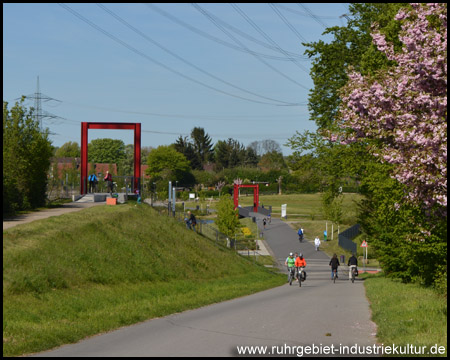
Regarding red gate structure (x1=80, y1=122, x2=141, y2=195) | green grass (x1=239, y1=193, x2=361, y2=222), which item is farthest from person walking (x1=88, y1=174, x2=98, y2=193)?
green grass (x1=239, y1=193, x2=361, y2=222)

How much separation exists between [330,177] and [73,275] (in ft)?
72.2

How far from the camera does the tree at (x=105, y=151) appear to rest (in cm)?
18325

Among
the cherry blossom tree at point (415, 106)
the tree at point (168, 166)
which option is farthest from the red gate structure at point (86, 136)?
the tree at point (168, 166)

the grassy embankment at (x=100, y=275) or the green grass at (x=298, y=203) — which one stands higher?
the grassy embankment at (x=100, y=275)

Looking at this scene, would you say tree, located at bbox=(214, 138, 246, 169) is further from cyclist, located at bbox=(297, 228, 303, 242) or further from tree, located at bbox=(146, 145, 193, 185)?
cyclist, located at bbox=(297, 228, 303, 242)

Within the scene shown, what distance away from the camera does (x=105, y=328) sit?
45.8 ft

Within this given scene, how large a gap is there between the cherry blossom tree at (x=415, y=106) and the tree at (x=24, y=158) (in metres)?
20.2

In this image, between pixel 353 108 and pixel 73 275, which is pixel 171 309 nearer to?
pixel 73 275

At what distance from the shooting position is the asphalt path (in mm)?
10891

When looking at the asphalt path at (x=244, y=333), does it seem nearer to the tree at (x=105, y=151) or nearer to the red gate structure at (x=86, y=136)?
the red gate structure at (x=86, y=136)

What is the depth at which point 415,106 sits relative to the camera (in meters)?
13.5

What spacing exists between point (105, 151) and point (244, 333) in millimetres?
Answer: 174598

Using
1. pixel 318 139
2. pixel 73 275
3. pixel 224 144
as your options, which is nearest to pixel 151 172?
pixel 224 144

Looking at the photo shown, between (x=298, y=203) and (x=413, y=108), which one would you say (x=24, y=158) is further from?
(x=298, y=203)
